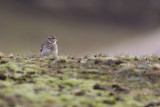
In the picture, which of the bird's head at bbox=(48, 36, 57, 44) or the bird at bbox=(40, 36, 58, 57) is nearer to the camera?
the bird at bbox=(40, 36, 58, 57)

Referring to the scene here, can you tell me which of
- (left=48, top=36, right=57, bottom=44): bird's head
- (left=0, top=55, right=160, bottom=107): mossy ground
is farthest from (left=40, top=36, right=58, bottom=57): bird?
(left=0, top=55, right=160, bottom=107): mossy ground

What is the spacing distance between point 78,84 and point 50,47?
31.1 feet

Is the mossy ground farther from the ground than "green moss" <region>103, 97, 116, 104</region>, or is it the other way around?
the mossy ground

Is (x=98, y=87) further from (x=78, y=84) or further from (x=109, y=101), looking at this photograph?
(x=109, y=101)

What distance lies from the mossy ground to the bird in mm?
5363

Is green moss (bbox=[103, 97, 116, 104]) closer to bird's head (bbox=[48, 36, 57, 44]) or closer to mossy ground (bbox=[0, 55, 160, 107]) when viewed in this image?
mossy ground (bbox=[0, 55, 160, 107])

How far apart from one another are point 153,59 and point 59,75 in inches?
237

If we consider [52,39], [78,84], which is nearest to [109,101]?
[78,84]

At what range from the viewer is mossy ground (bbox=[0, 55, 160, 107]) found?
7.77m

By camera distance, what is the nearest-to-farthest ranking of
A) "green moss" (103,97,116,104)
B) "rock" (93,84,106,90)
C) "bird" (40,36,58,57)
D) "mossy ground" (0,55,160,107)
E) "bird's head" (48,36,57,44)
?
"mossy ground" (0,55,160,107), "green moss" (103,97,116,104), "rock" (93,84,106,90), "bird" (40,36,58,57), "bird's head" (48,36,57,44)

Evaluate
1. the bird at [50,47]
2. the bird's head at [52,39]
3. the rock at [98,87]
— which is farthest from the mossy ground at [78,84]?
the bird's head at [52,39]

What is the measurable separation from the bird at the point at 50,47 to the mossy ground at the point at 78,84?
536 centimetres

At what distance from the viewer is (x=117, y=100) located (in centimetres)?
838

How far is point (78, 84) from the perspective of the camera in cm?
966
